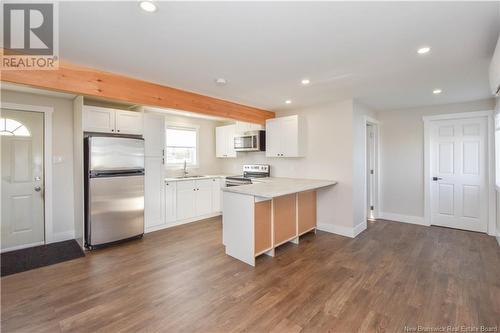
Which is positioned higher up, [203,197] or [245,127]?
[245,127]

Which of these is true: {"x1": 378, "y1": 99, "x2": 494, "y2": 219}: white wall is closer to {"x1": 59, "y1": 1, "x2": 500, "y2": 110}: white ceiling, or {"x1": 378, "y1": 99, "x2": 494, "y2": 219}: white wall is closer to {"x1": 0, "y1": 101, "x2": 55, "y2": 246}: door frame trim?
{"x1": 59, "y1": 1, "x2": 500, "y2": 110}: white ceiling

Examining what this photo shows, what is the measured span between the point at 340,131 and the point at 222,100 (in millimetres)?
2143

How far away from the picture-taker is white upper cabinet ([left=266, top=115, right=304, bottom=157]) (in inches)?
174

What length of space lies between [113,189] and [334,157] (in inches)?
146

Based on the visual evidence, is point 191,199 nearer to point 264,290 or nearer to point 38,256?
point 38,256

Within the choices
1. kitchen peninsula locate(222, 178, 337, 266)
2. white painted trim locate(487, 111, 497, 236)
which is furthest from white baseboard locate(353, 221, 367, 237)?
white painted trim locate(487, 111, 497, 236)

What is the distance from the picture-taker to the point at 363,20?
5.79ft

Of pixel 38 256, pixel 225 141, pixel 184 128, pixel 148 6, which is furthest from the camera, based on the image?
pixel 225 141

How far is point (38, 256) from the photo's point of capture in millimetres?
3246

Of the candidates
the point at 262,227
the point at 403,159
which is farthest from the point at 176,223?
the point at 403,159

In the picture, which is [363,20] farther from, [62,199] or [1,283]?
[62,199]

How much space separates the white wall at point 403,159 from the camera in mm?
4695

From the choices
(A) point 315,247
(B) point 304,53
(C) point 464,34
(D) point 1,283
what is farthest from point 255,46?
(D) point 1,283

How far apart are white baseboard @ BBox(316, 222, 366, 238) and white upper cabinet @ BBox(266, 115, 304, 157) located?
1.40 meters
